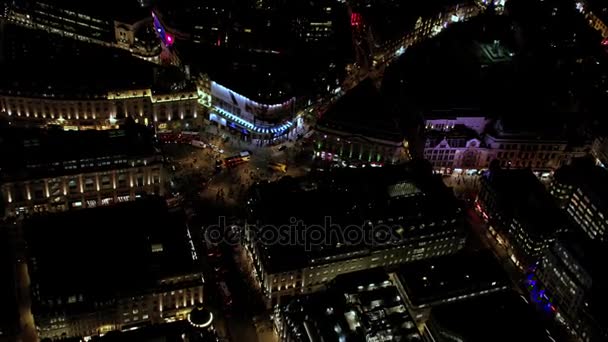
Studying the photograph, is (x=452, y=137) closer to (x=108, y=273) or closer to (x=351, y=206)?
(x=351, y=206)

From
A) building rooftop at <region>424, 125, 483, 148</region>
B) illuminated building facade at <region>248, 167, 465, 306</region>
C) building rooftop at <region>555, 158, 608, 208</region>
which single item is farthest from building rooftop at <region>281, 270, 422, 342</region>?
building rooftop at <region>555, 158, 608, 208</region>

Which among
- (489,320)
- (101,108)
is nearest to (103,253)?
(101,108)

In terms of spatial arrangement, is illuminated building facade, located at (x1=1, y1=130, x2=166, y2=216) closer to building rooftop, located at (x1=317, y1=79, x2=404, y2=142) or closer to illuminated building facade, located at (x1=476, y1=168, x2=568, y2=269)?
building rooftop, located at (x1=317, y1=79, x2=404, y2=142)

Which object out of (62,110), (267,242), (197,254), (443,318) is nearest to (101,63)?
(62,110)

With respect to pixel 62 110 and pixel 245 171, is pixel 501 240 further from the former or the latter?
pixel 62 110

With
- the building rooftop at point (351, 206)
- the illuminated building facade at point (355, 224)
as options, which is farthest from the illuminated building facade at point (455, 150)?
the illuminated building facade at point (355, 224)

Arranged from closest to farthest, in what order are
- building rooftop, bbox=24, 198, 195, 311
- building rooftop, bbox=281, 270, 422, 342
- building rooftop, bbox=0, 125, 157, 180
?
building rooftop, bbox=281, 270, 422, 342 → building rooftop, bbox=24, 198, 195, 311 → building rooftop, bbox=0, 125, 157, 180
